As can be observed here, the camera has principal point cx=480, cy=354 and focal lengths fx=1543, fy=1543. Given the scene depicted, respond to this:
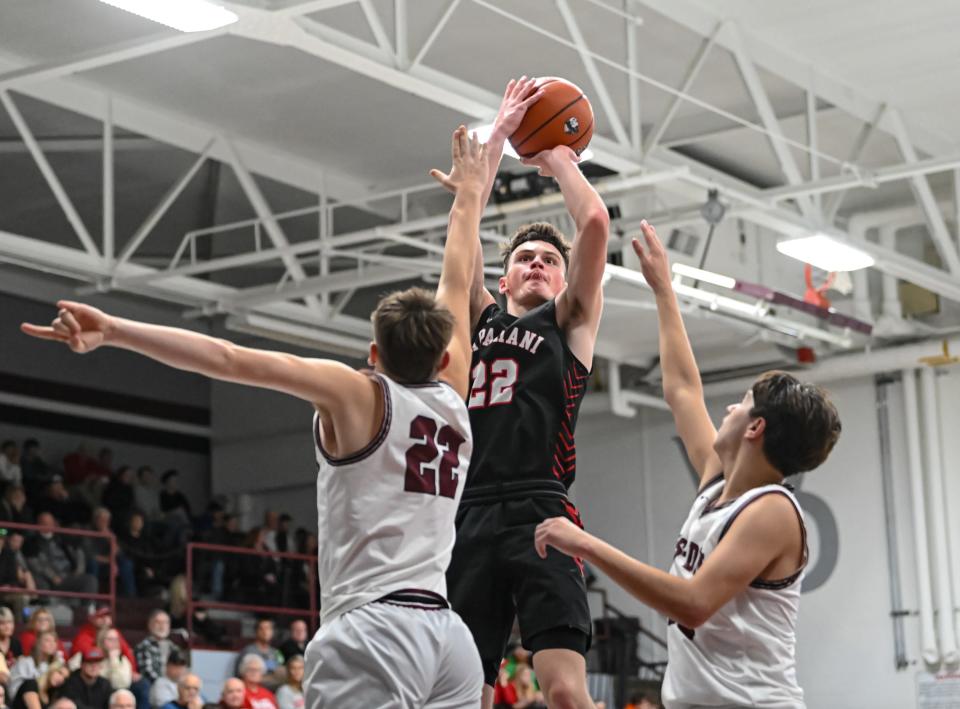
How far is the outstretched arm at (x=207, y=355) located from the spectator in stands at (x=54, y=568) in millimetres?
14701

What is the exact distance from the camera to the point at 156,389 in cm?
2756

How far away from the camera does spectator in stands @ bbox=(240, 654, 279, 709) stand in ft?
53.2

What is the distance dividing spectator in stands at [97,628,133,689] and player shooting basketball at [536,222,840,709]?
39.0 feet

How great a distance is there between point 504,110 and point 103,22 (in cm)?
984

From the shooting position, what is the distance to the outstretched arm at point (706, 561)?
4.32m

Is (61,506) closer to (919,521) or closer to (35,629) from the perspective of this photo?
(35,629)

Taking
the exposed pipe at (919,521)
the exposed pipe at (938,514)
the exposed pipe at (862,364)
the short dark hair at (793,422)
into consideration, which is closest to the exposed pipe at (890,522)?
the exposed pipe at (919,521)

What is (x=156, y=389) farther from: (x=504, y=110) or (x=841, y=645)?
(x=504, y=110)

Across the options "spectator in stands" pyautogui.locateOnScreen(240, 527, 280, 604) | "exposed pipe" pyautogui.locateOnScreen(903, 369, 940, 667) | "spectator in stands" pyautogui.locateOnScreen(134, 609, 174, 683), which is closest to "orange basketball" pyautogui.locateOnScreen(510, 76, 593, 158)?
"spectator in stands" pyautogui.locateOnScreen(134, 609, 174, 683)

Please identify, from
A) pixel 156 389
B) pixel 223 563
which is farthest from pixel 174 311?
pixel 223 563

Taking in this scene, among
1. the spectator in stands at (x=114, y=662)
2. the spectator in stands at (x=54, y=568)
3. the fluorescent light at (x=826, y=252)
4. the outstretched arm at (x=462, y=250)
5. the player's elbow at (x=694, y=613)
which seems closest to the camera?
the player's elbow at (x=694, y=613)

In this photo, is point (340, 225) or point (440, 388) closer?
point (440, 388)

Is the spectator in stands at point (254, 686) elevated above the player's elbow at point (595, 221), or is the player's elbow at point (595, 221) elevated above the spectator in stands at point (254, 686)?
the player's elbow at point (595, 221)

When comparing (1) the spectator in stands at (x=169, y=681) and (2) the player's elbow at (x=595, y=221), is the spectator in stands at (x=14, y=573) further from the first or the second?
(2) the player's elbow at (x=595, y=221)
